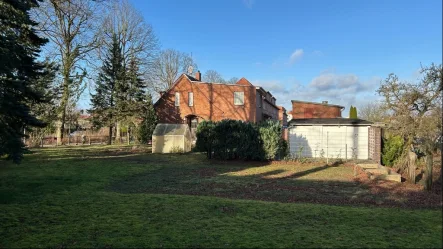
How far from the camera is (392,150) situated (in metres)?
17.7

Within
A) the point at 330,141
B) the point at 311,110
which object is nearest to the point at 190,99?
the point at 330,141

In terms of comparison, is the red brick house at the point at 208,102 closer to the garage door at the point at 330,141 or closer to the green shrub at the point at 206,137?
the garage door at the point at 330,141

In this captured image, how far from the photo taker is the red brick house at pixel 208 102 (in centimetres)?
3419

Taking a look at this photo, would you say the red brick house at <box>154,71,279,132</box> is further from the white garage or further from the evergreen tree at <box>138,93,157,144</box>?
the white garage

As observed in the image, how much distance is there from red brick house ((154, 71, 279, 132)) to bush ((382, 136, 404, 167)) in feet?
55.4

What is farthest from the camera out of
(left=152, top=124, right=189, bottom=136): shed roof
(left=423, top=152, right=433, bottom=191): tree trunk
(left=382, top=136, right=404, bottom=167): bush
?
(left=152, top=124, right=189, bottom=136): shed roof

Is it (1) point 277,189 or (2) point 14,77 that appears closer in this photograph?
(1) point 277,189

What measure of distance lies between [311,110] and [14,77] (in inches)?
1593

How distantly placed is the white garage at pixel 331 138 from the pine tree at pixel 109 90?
863 inches

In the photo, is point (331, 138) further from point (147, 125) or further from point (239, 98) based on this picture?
point (147, 125)

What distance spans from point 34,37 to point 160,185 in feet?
26.2

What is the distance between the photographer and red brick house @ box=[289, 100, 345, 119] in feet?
149

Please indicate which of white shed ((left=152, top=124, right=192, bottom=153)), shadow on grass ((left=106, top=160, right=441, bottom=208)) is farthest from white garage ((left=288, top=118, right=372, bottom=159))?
shadow on grass ((left=106, top=160, right=441, bottom=208))

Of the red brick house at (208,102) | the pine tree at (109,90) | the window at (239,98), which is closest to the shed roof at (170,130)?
the red brick house at (208,102)
